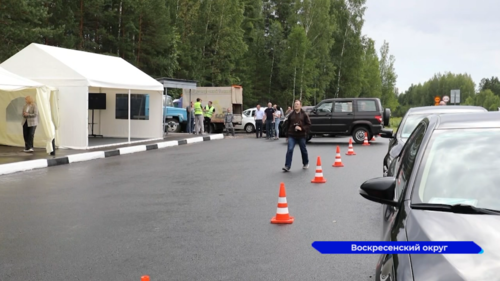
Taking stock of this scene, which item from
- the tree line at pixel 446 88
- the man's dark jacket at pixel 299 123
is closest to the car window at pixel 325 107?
the man's dark jacket at pixel 299 123

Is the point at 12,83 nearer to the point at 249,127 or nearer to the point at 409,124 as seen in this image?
the point at 409,124

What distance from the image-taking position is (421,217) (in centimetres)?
290

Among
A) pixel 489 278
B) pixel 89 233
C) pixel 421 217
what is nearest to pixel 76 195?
pixel 89 233

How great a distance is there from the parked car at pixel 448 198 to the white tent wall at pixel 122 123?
21338mm

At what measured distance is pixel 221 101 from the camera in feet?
107

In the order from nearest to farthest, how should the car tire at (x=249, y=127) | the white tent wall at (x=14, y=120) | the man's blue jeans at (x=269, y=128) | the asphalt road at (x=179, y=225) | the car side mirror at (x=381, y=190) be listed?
the car side mirror at (x=381, y=190) → the asphalt road at (x=179, y=225) → the white tent wall at (x=14, y=120) → the man's blue jeans at (x=269, y=128) → the car tire at (x=249, y=127)

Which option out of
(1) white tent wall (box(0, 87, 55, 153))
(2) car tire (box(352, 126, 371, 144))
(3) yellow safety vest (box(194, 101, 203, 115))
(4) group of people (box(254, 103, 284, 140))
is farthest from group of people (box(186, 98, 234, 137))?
(1) white tent wall (box(0, 87, 55, 153))

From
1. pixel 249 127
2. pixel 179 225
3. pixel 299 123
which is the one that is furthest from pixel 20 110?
pixel 249 127

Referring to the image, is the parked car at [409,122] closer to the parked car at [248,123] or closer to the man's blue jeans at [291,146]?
the man's blue jeans at [291,146]

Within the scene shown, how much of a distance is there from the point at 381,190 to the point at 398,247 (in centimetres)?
98

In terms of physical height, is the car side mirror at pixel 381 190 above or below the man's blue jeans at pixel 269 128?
above

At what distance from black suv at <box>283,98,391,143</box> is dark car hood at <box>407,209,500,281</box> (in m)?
21.0

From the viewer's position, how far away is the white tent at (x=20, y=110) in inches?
659

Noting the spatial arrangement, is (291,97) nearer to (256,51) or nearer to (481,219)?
(256,51)
